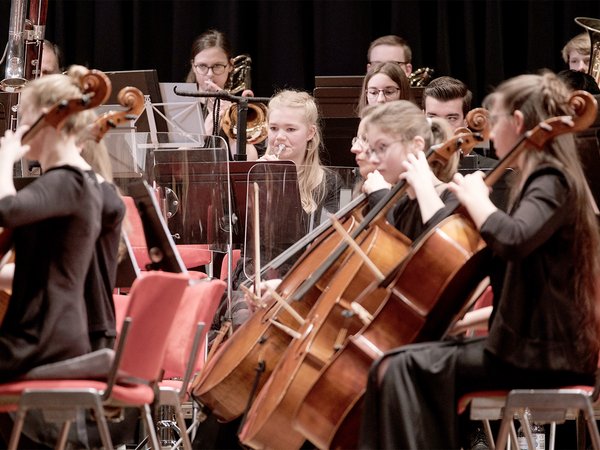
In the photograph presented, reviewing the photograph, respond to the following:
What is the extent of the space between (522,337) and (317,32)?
3765 mm

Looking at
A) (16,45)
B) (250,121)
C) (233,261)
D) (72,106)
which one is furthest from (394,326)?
(250,121)

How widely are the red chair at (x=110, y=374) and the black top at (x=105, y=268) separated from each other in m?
0.18

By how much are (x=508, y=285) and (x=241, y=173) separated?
161 cm

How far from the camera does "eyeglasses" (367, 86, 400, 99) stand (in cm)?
425

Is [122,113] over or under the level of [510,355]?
over

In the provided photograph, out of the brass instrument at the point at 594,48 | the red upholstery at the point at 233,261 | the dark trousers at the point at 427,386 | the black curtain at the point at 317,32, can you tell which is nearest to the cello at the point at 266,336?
the dark trousers at the point at 427,386

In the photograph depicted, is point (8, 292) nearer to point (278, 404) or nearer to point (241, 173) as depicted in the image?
point (278, 404)

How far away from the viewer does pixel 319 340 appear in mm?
2551

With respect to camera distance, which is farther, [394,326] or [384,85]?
[384,85]

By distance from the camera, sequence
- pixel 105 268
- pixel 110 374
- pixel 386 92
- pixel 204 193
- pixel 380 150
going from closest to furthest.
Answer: pixel 110 374 < pixel 105 268 < pixel 380 150 < pixel 204 193 < pixel 386 92

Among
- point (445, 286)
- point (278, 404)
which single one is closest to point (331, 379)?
point (278, 404)

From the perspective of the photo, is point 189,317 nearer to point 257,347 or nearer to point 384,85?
point 257,347

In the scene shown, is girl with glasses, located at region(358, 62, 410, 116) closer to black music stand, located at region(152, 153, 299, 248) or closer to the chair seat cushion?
black music stand, located at region(152, 153, 299, 248)

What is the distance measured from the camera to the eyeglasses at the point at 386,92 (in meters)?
4.25
